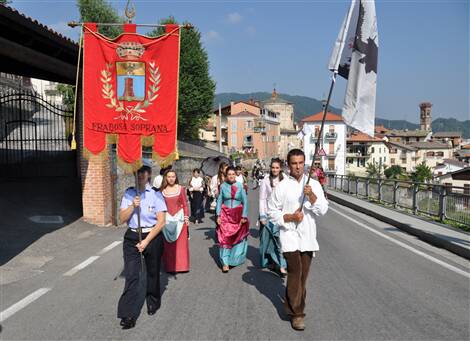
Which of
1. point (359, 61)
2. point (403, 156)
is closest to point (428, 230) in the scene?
point (359, 61)

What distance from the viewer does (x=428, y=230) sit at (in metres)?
10.4

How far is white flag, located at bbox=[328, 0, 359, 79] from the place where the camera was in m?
4.80

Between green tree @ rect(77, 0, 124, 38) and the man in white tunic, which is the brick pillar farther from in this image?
green tree @ rect(77, 0, 124, 38)

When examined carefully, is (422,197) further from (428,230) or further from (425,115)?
(425,115)

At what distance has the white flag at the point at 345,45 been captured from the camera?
480 cm

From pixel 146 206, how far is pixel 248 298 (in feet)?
6.00

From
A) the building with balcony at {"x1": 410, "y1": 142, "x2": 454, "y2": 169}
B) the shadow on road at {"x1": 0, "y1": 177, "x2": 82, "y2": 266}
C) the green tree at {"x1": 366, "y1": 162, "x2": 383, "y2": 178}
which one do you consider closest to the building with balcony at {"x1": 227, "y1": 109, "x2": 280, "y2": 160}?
the green tree at {"x1": 366, "y1": 162, "x2": 383, "y2": 178}

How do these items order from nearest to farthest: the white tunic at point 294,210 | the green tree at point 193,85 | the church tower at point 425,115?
the white tunic at point 294,210 → the green tree at point 193,85 → the church tower at point 425,115

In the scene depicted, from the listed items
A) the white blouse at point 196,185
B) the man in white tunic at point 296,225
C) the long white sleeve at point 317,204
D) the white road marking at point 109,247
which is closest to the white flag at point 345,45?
the man in white tunic at point 296,225

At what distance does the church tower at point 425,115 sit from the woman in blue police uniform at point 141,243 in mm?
184548

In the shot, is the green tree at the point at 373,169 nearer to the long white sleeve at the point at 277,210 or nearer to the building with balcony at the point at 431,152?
the building with balcony at the point at 431,152

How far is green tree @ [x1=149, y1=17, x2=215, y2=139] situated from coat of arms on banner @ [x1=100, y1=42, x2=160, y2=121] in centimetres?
4047

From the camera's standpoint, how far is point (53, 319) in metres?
4.77

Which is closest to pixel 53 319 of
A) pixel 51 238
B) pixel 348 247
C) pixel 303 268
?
pixel 303 268
